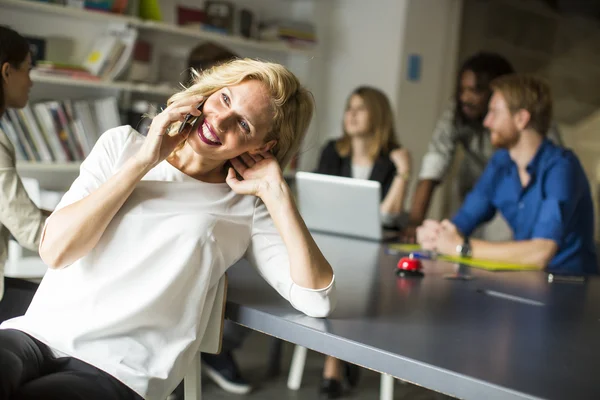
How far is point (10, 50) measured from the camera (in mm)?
1959

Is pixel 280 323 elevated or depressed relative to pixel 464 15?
depressed

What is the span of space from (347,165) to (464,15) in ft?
6.50

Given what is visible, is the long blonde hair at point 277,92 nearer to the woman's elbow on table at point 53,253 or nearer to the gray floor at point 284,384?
the woman's elbow on table at point 53,253

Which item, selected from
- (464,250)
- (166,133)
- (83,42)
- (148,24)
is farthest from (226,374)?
(83,42)

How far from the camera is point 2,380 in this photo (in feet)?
4.58

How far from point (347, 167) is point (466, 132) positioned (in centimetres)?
62

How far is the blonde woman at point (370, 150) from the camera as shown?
3689mm

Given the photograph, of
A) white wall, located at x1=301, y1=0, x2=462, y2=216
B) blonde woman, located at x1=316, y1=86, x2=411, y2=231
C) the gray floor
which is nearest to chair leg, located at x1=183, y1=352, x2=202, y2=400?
the gray floor

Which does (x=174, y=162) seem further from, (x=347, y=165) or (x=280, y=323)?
(x=347, y=165)

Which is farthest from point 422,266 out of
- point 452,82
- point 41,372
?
point 452,82

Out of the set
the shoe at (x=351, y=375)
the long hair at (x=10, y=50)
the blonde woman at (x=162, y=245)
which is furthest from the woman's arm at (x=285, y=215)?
the shoe at (x=351, y=375)

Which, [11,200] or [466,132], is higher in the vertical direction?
[466,132]

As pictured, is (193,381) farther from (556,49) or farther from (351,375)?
(556,49)

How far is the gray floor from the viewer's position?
3.16 meters
